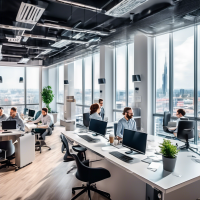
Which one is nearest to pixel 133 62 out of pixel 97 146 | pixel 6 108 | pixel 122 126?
pixel 122 126

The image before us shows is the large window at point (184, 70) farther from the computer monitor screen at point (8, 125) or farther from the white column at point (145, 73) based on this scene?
the computer monitor screen at point (8, 125)

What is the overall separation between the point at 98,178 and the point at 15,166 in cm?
276

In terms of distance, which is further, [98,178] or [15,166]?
[15,166]

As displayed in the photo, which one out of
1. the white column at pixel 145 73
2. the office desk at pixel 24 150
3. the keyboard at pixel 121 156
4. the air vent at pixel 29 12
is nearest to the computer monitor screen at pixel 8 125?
the office desk at pixel 24 150

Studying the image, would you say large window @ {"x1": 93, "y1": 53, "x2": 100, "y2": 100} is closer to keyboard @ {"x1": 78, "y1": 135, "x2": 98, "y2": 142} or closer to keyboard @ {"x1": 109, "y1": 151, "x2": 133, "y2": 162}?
keyboard @ {"x1": 78, "y1": 135, "x2": 98, "y2": 142}

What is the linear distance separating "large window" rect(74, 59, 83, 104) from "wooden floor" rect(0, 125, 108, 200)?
19.5 feet

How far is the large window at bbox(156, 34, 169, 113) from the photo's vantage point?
21.5 feet

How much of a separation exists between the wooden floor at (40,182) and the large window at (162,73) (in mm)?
3752

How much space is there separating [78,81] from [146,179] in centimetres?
925

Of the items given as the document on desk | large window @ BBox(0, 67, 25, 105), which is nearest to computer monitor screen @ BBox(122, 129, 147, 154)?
the document on desk

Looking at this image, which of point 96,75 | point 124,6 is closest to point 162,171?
point 124,6

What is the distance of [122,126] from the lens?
4.12 metres

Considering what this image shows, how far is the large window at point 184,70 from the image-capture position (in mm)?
5875

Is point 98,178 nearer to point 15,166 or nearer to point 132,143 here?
point 132,143
